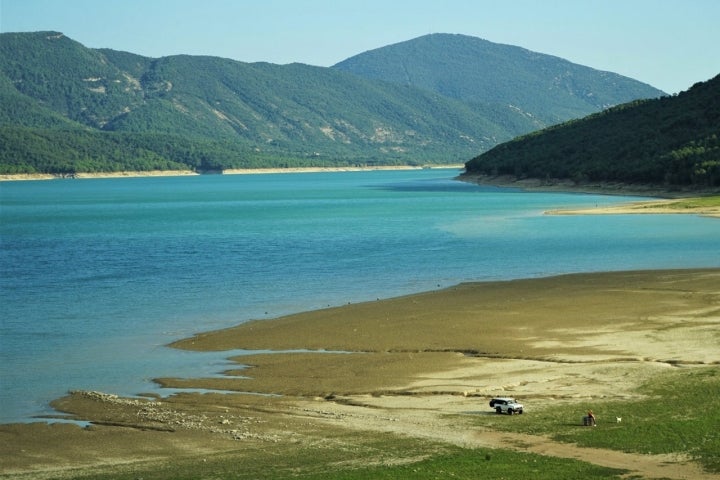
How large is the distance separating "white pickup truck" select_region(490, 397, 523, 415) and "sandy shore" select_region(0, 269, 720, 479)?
33.0 inches

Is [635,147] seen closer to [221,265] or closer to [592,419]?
[221,265]

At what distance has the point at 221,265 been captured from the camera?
62.8 meters

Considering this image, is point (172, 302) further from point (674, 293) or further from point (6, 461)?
point (6, 461)

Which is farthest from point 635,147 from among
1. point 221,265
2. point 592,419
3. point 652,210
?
point 592,419

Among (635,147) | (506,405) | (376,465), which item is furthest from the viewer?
(635,147)

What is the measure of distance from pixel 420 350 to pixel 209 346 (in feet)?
22.8

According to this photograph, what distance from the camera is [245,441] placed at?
23.5 meters

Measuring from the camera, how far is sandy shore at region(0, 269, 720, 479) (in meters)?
23.3

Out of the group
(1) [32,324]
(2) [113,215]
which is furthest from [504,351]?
(2) [113,215]

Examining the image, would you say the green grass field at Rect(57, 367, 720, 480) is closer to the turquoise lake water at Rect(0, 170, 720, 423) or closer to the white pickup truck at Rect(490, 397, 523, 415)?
the white pickup truck at Rect(490, 397, 523, 415)

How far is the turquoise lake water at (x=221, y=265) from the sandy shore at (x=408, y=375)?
85.7 inches

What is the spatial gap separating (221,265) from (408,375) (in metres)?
34.1

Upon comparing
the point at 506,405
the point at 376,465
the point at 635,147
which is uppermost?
the point at 635,147

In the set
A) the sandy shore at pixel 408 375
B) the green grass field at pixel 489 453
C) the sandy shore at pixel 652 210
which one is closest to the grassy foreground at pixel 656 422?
the green grass field at pixel 489 453
